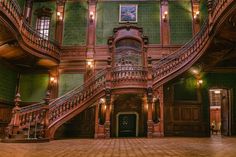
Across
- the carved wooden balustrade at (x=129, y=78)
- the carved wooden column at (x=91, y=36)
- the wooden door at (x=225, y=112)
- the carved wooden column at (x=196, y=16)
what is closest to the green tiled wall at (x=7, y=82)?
the carved wooden column at (x=91, y=36)

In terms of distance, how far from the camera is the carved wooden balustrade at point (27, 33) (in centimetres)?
902

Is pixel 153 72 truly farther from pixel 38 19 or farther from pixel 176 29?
pixel 38 19

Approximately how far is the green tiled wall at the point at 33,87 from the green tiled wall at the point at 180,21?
26.1 feet

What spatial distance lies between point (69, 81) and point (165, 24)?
6.63m

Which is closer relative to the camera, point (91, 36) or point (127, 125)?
point (127, 125)

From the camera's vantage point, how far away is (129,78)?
10.6m

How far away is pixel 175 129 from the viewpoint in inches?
492

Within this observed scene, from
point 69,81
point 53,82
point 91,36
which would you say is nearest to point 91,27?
point 91,36

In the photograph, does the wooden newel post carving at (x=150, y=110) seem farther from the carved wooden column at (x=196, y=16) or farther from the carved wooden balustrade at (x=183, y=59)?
the carved wooden column at (x=196, y=16)

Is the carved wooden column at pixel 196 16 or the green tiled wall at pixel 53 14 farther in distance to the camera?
the green tiled wall at pixel 53 14

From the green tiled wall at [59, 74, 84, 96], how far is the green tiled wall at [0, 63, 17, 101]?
8.89 ft

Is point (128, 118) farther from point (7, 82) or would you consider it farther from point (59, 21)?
point (59, 21)

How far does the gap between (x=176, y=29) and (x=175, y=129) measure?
5908 mm

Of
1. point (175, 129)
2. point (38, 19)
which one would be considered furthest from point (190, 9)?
point (38, 19)
